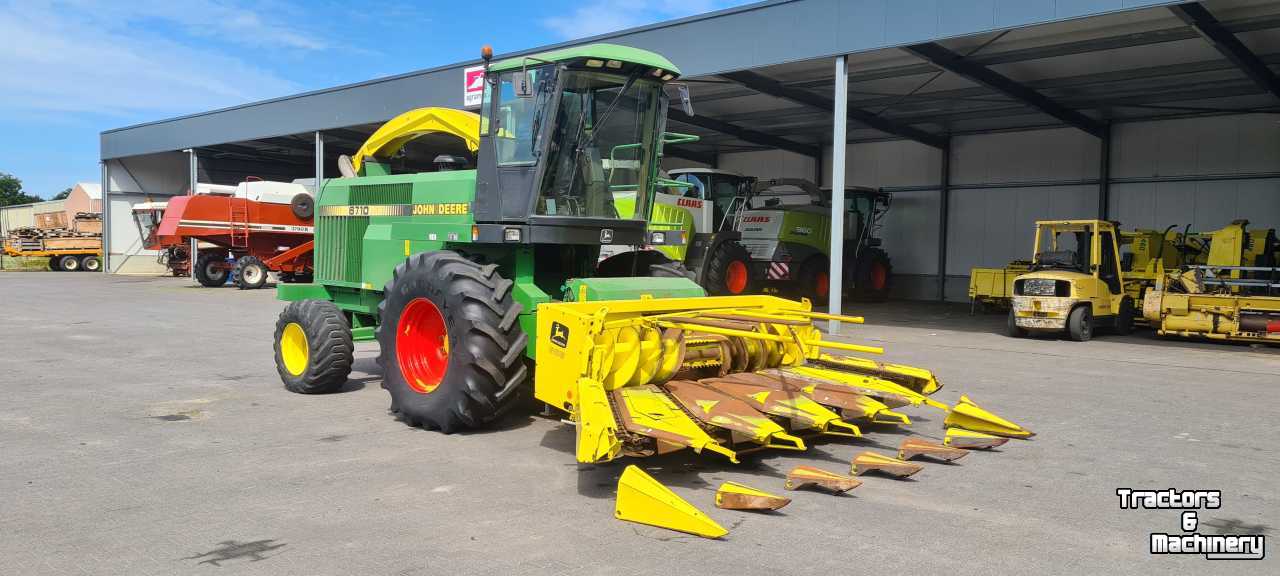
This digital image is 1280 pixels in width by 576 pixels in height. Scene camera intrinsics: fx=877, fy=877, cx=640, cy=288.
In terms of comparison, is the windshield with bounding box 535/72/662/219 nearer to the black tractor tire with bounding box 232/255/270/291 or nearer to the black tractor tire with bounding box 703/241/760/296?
the black tractor tire with bounding box 703/241/760/296

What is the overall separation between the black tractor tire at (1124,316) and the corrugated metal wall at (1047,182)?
5367 millimetres

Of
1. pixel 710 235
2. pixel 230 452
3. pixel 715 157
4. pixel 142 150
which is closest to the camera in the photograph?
pixel 230 452

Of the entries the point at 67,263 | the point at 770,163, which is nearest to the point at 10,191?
the point at 67,263

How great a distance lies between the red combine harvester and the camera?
74.7 ft

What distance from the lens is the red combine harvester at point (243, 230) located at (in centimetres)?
2277

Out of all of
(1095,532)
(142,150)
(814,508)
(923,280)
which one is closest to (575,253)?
(814,508)

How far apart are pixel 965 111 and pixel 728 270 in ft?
22.2

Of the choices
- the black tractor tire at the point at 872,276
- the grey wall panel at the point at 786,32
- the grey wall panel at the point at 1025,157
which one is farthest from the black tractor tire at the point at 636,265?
the grey wall panel at the point at 1025,157

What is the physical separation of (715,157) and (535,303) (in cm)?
2187

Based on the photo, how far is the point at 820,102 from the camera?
1839cm

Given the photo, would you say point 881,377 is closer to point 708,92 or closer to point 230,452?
point 230,452

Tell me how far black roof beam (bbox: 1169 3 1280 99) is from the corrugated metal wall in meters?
3.62

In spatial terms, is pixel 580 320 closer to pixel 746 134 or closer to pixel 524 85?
pixel 524 85

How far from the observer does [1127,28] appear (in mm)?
12953
